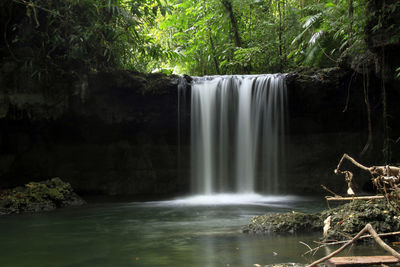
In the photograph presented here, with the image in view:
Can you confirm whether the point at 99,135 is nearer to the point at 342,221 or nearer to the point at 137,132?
the point at 137,132

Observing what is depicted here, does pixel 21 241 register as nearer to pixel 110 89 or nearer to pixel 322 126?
pixel 110 89

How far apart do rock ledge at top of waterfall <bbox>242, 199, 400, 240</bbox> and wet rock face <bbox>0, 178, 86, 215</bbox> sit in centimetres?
536

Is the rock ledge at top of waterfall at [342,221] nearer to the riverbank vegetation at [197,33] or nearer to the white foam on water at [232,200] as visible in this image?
the white foam on water at [232,200]

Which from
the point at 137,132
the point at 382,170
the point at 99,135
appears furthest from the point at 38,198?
the point at 382,170

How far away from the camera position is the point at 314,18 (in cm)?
1211

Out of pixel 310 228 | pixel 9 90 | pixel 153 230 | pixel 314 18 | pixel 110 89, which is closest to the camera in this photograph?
pixel 310 228

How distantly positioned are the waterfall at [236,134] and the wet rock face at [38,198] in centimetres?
351

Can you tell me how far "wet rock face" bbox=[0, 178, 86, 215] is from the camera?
27.5 ft

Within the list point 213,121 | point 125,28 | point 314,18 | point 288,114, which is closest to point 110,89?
point 125,28

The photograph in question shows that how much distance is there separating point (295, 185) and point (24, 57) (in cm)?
794

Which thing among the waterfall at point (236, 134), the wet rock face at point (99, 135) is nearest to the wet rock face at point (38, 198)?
the wet rock face at point (99, 135)

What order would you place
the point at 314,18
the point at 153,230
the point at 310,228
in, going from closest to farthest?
the point at 310,228 → the point at 153,230 → the point at 314,18

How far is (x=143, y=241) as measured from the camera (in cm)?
484

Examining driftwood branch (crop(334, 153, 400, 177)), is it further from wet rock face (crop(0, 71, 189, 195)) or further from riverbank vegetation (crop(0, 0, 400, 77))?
wet rock face (crop(0, 71, 189, 195))
